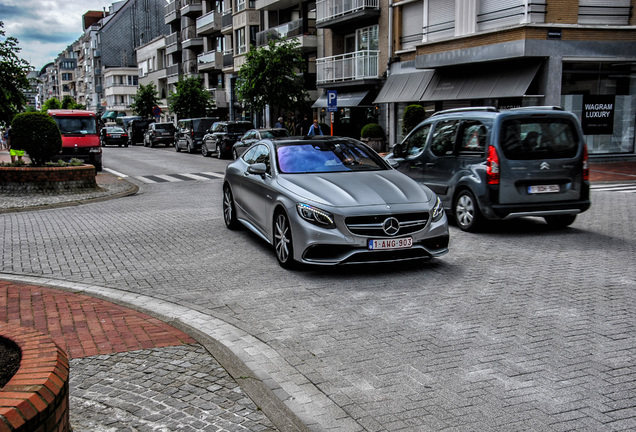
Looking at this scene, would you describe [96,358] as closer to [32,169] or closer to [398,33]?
[32,169]

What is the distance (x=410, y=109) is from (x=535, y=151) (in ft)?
60.2

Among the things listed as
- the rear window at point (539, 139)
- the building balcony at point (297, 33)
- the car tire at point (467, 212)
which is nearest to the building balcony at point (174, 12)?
the building balcony at point (297, 33)

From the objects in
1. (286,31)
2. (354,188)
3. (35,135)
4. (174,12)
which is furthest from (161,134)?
(354,188)

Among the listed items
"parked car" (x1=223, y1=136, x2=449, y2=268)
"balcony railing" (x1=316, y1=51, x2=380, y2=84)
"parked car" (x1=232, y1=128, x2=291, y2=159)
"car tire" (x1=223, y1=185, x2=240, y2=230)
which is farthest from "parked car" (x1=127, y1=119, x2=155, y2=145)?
"parked car" (x1=223, y1=136, x2=449, y2=268)

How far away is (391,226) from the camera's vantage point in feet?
22.3

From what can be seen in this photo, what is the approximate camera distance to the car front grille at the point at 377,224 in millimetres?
6724

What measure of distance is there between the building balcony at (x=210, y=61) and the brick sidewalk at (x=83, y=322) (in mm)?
50148

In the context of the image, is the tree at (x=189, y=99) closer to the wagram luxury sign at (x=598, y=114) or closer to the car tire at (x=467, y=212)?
the wagram luxury sign at (x=598, y=114)

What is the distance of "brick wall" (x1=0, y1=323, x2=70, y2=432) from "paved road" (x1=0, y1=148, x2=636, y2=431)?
4.47ft

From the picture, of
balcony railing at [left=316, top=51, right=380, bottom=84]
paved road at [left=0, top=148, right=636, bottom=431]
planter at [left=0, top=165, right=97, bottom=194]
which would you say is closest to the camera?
paved road at [left=0, top=148, right=636, bottom=431]

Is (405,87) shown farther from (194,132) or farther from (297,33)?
(297,33)

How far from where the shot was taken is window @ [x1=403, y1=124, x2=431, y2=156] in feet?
35.6

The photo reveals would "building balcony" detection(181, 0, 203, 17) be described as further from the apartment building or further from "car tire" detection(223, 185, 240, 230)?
"car tire" detection(223, 185, 240, 230)

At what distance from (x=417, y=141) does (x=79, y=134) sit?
16.4 meters
